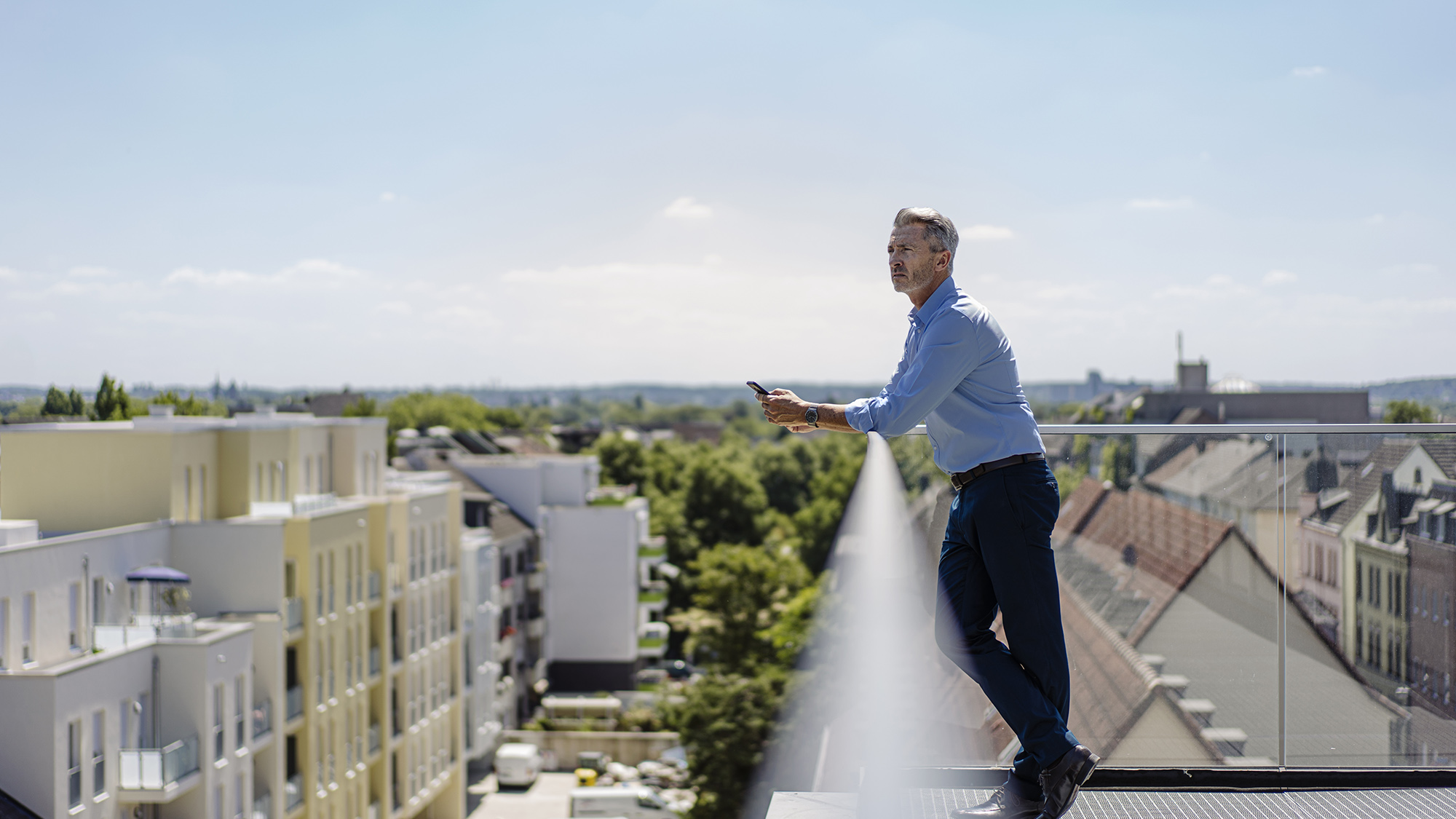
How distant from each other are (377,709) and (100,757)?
1220cm

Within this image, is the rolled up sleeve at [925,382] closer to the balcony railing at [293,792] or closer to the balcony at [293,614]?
the balcony at [293,614]

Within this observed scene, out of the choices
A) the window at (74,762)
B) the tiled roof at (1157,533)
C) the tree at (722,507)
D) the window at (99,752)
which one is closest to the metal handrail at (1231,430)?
the tiled roof at (1157,533)

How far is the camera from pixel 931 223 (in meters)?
3.75

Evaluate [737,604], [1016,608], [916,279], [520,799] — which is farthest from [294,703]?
[916,279]

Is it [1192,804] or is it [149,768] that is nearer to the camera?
[1192,804]

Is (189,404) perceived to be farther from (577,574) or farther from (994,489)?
(994,489)

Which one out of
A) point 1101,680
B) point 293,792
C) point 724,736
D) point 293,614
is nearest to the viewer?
point 1101,680

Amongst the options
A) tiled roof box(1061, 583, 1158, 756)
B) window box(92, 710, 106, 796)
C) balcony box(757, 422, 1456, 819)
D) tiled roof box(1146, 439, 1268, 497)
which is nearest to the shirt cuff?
balcony box(757, 422, 1456, 819)

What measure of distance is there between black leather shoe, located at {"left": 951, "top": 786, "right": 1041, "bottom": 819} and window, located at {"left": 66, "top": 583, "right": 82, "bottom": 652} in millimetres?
19392

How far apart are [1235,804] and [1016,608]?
4.96ft

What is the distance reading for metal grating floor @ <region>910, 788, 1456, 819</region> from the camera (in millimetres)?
4293

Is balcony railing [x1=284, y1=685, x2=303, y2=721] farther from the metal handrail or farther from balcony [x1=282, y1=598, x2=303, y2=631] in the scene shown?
the metal handrail

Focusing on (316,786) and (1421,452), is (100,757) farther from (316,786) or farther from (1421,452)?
(1421,452)

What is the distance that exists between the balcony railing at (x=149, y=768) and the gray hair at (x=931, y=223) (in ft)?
61.1
